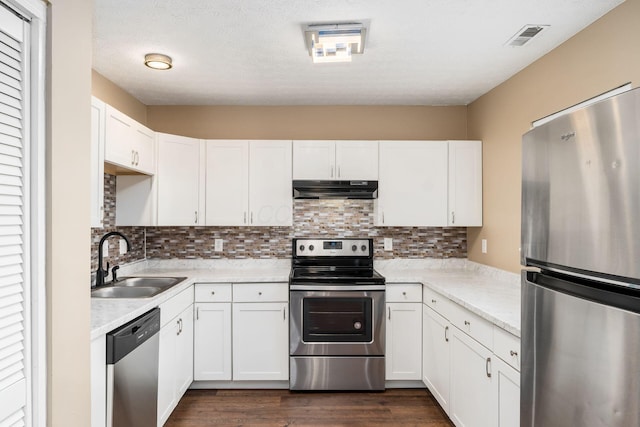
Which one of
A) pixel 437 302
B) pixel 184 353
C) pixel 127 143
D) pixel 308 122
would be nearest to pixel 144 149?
pixel 127 143

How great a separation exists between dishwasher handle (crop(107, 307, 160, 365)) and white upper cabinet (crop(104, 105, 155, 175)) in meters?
1.01

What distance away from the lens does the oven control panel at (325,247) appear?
3.40 meters

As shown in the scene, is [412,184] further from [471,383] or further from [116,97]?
[116,97]

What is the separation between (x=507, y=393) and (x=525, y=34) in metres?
1.93

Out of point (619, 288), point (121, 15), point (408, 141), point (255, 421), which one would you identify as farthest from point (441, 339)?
point (121, 15)

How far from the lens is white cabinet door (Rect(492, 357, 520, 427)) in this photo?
5.41 ft

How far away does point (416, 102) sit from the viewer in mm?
3465

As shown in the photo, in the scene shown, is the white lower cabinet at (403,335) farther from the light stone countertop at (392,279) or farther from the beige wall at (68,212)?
the beige wall at (68,212)

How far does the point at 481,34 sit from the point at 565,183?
1522 mm

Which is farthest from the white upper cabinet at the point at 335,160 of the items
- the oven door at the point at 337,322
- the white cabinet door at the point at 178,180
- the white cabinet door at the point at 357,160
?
the oven door at the point at 337,322

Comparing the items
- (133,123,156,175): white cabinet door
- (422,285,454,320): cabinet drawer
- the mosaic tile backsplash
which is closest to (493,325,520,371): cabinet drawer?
(422,285,454,320): cabinet drawer

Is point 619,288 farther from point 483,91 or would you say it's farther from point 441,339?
point 483,91

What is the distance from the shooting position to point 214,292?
299 centimetres

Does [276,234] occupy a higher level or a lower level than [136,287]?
higher
